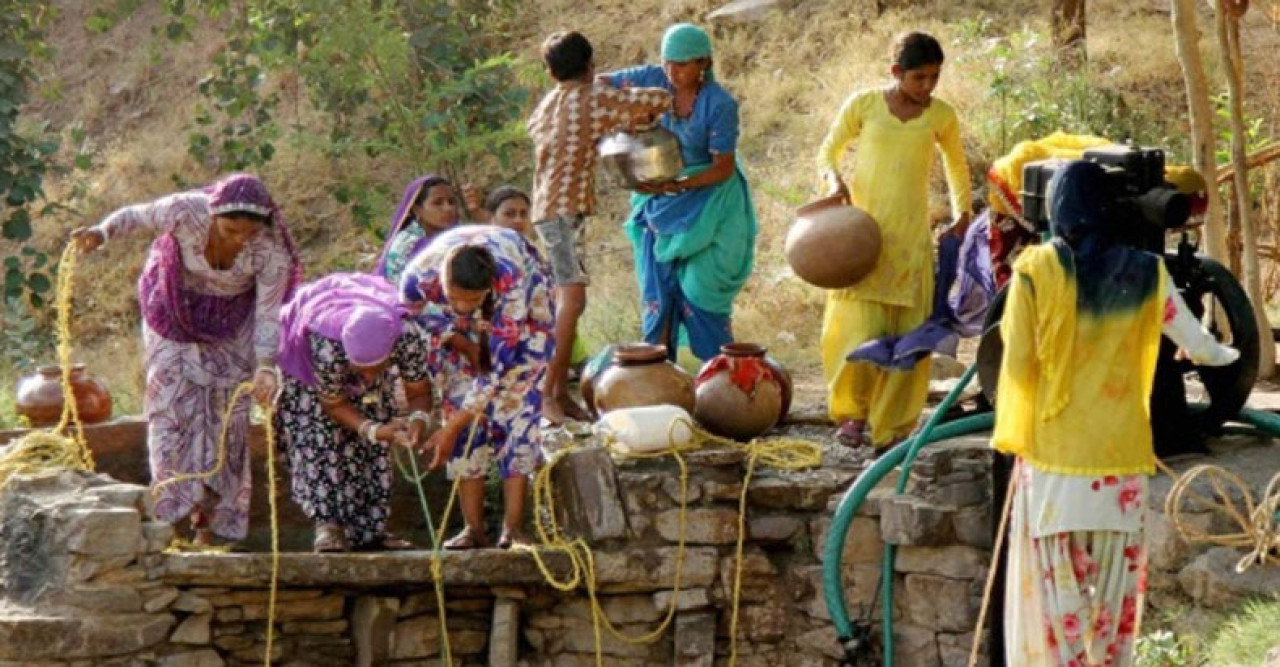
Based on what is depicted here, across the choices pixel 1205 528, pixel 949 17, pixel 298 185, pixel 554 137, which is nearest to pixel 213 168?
pixel 298 185

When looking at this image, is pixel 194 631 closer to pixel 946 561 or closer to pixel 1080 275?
pixel 946 561

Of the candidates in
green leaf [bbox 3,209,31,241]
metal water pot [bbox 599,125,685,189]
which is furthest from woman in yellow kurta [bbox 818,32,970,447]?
green leaf [bbox 3,209,31,241]

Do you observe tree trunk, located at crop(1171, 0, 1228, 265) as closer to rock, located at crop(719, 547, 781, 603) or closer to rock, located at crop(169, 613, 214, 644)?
rock, located at crop(719, 547, 781, 603)

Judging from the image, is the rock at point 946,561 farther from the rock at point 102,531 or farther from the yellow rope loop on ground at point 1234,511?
the rock at point 102,531

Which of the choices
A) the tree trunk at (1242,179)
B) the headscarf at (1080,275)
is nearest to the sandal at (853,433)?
the tree trunk at (1242,179)

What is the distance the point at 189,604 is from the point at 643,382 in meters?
1.87

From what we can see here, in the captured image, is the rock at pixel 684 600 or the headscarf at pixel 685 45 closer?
the rock at pixel 684 600

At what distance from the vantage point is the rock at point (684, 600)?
25.7 ft

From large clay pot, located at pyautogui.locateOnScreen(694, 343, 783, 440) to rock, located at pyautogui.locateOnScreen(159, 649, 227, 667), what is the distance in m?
2.04

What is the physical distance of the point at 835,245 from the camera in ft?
25.5

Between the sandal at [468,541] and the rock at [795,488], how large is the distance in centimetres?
101

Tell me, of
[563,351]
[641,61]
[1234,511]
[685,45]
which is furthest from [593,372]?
[641,61]

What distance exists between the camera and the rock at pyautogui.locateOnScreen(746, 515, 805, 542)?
793 centimetres

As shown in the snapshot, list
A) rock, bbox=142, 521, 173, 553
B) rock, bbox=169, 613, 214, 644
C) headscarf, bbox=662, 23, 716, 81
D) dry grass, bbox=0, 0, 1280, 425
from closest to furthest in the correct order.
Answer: rock, bbox=142, 521, 173, 553 → rock, bbox=169, 613, 214, 644 → headscarf, bbox=662, 23, 716, 81 → dry grass, bbox=0, 0, 1280, 425
